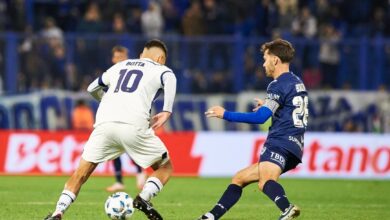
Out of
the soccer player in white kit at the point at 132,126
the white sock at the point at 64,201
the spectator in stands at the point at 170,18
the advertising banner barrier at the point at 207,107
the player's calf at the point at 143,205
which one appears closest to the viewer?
the white sock at the point at 64,201

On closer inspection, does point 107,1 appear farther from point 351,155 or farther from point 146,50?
point 146,50

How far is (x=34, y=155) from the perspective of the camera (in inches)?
835

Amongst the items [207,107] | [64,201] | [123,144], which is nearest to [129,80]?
[123,144]

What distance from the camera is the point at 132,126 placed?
11.0m

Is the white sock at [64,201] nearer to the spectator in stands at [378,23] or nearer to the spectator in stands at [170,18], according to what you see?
the spectator in stands at [170,18]

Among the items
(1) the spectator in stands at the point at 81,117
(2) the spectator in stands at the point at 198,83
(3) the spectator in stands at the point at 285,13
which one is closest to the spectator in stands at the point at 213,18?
(3) the spectator in stands at the point at 285,13

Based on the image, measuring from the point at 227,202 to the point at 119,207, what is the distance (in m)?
1.19

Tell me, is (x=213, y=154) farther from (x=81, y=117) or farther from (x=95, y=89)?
(x=95, y=89)

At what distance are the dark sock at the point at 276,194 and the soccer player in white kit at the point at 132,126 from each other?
1185mm

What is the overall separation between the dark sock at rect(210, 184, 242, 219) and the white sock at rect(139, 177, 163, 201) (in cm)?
65

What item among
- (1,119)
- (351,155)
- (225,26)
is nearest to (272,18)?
(225,26)

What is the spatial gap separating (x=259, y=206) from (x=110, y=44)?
1080 cm

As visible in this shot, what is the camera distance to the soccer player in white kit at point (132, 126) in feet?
35.9

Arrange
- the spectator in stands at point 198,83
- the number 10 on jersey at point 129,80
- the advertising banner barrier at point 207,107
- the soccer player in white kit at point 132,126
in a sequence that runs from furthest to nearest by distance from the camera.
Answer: the spectator in stands at point 198,83 → the advertising banner barrier at point 207,107 → the number 10 on jersey at point 129,80 → the soccer player in white kit at point 132,126
